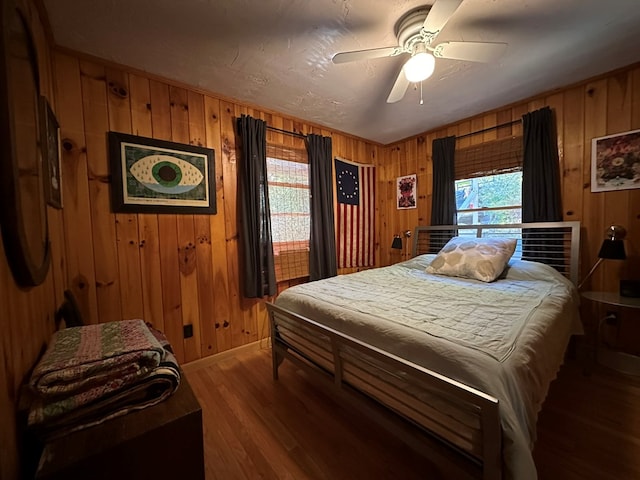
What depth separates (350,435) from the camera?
152cm

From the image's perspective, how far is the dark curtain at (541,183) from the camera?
240 centimetres

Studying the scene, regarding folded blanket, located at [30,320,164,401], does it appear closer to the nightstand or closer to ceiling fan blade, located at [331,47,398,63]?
ceiling fan blade, located at [331,47,398,63]

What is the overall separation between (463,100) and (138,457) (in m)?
3.25

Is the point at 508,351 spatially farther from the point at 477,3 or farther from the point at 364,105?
the point at 364,105

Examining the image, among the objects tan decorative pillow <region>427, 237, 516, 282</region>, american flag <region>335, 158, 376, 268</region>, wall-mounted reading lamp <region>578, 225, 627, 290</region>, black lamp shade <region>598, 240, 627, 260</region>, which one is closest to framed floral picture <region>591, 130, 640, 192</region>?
wall-mounted reading lamp <region>578, 225, 627, 290</region>

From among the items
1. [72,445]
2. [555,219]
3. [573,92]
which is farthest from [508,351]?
[573,92]

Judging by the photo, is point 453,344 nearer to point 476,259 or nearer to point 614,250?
point 476,259

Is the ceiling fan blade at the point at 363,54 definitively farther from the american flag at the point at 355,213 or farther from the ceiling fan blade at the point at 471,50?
the american flag at the point at 355,213

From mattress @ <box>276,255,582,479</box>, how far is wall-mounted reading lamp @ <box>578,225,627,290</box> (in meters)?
0.33

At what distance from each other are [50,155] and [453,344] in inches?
81.8

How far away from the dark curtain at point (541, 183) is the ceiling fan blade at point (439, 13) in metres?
1.76

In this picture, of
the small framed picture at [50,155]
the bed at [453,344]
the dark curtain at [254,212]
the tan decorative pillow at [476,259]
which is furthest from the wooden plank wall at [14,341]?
the tan decorative pillow at [476,259]

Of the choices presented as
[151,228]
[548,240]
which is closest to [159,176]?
[151,228]

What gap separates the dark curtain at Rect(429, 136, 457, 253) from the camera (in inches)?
121
